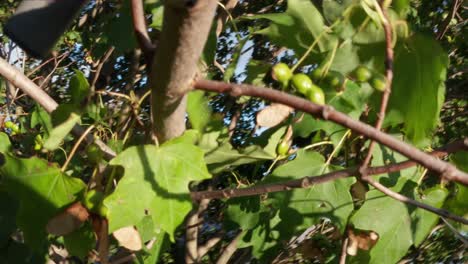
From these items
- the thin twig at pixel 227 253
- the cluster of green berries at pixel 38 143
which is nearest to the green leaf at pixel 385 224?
the cluster of green berries at pixel 38 143

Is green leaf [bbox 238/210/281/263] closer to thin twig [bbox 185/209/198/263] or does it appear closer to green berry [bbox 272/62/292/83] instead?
green berry [bbox 272/62/292/83]

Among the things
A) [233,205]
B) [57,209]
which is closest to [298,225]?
[233,205]

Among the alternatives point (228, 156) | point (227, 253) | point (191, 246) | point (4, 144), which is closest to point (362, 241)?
point (228, 156)

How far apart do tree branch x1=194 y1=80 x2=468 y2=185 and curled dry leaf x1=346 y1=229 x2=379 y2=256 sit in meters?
0.66

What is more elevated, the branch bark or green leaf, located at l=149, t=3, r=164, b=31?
the branch bark

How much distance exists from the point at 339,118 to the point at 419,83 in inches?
18.4

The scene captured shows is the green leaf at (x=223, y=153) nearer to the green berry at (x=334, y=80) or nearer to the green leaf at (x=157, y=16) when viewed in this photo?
the green berry at (x=334, y=80)

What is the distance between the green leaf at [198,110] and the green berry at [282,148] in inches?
7.7

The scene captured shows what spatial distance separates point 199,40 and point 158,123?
0.80ft

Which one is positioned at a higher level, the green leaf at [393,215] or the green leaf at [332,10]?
the green leaf at [332,10]

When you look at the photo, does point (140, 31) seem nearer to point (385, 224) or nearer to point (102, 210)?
point (102, 210)

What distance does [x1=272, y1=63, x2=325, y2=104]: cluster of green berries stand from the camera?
3.38ft

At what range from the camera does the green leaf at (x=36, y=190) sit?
3.91ft

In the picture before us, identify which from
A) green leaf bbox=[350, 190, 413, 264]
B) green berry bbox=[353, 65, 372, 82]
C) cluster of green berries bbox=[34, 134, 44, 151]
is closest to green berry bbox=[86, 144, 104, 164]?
green berry bbox=[353, 65, 372, 82]
